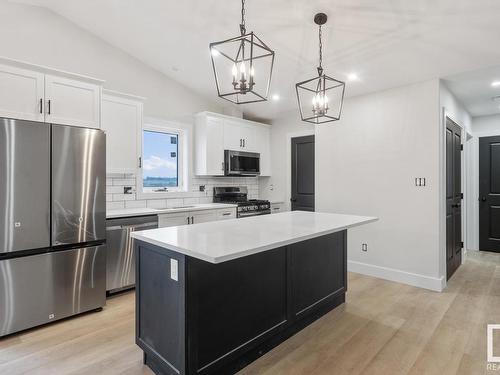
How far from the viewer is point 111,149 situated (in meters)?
3.58

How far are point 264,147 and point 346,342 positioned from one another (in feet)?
12.2

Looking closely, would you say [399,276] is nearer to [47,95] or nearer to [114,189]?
[114,189]

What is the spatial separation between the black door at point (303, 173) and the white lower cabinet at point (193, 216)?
125 cm

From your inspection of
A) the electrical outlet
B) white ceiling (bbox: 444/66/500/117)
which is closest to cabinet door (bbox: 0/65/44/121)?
the electrical outlet

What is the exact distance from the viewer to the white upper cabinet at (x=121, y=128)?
11.6 ft

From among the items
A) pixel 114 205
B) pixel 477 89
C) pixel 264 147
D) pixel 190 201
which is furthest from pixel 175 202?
pixel 477 89

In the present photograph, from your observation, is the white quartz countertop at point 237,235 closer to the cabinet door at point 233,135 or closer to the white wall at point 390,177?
the white wall at point 390,177

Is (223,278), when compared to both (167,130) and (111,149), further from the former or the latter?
(167,130)

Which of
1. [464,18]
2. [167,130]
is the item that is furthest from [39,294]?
[464,18]

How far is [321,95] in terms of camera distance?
2.41 meters

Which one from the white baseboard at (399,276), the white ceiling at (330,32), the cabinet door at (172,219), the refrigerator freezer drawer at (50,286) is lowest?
the white baseboard at (399,276)

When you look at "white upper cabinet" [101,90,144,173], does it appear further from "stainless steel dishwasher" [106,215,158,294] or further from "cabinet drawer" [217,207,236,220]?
"cabinet drawer" [217,207,236,220]

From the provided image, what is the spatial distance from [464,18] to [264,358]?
128 inches

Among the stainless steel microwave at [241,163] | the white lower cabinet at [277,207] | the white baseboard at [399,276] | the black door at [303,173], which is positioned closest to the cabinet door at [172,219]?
the stainless steel microwave at [241,163]
